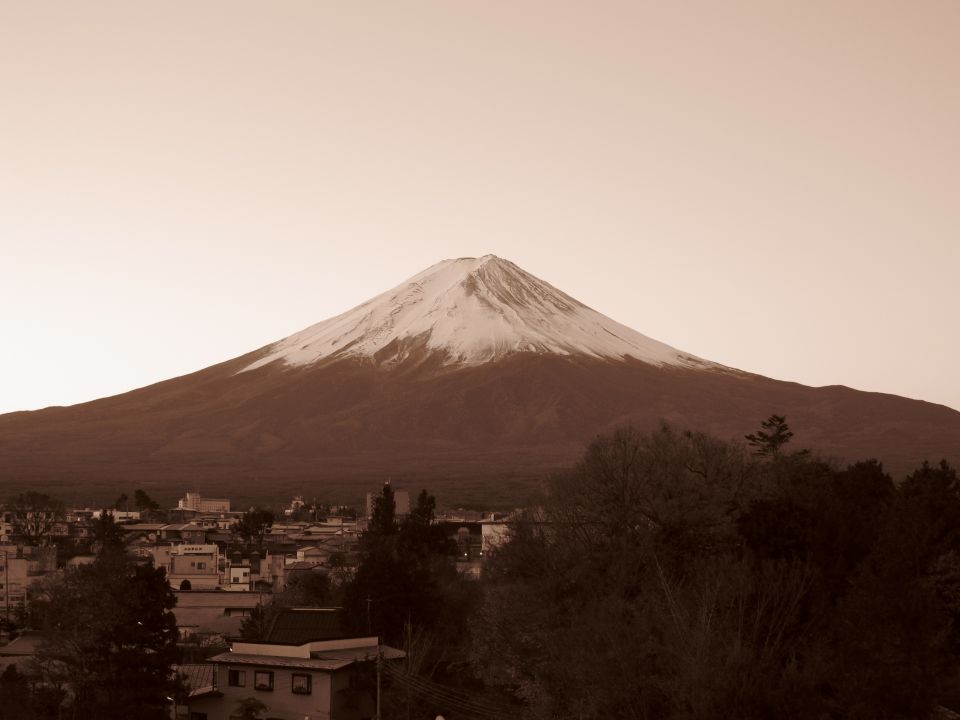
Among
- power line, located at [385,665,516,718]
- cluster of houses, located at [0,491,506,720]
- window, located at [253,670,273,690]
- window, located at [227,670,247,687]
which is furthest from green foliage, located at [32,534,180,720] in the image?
power line, located at [385,665,516,718]

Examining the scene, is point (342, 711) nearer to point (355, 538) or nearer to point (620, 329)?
point (355, 538)

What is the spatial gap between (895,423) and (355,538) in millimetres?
113845

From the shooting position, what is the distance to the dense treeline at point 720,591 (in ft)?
62.1

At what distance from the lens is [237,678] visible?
27438 mm

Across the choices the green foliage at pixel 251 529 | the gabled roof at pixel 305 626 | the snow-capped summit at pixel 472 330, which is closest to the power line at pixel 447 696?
the gabled roof at pixel 305 626

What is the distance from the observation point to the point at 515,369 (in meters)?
170

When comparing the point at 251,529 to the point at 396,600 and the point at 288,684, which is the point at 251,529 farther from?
the point at 288,684

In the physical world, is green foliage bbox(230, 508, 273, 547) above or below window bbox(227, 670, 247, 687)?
above

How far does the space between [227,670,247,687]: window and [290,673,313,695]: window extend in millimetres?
1041

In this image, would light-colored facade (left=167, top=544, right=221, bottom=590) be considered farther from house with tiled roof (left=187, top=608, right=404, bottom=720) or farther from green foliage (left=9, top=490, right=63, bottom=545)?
house with tiled roof (left=187, top=608, right=404, bottom=720)

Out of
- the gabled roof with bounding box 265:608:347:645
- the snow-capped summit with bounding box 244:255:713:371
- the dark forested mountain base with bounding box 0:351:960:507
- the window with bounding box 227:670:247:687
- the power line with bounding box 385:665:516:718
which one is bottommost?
the power line with bounding box 385:665:516:718

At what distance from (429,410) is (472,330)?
24.5 metres

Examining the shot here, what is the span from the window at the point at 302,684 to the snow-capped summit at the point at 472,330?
146242mm

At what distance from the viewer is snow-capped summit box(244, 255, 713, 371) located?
583ft
